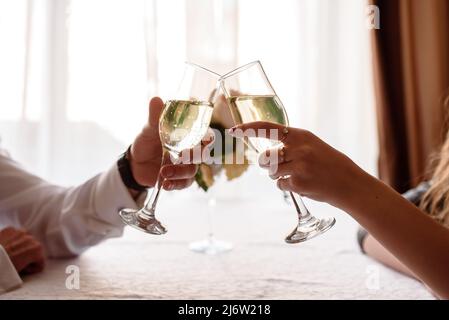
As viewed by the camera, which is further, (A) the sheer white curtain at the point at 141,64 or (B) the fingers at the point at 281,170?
(A) the sheer white curtain at the point at 141,64

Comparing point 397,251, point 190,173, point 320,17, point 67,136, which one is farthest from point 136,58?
point 397,251

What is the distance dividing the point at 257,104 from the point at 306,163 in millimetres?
127

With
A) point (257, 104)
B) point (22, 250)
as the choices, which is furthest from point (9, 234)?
point (257, 104)

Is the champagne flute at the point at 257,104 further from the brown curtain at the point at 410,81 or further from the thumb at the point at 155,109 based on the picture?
the brown curtain at the point at 410,81

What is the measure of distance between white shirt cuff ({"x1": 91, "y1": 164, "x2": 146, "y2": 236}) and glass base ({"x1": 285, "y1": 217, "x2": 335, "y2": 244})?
43 cm

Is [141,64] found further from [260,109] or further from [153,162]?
[260,109]

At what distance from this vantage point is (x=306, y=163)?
633 mm

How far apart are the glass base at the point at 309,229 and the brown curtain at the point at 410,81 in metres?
1.21

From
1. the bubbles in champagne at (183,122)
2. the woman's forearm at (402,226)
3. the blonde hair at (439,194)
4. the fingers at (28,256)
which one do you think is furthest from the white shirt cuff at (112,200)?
the blonde hair at (439,194)

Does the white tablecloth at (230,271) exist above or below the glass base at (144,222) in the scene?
below

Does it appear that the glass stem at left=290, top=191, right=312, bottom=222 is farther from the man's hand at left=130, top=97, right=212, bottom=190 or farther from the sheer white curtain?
the sheer white curtain

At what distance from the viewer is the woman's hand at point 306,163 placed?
63 centimetres

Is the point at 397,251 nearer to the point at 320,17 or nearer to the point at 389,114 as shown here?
the point at 389,114

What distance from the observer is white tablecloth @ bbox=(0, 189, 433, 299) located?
824 mm
